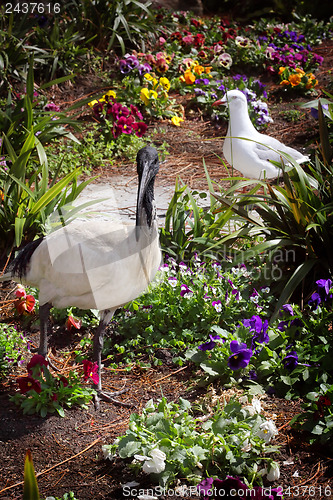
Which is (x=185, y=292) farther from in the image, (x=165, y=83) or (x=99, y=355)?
(x=165, y=83)

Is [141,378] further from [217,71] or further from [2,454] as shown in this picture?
[217,71]

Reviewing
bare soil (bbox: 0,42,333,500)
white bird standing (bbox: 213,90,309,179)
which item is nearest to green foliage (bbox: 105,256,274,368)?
bare soil (bbox: 0,42,333,500)

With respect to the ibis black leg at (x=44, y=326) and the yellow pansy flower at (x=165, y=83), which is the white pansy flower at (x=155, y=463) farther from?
the yellow pansy flower at (x=165, y=83)

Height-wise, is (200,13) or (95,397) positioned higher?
(200,13)

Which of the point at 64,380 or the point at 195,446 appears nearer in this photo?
the point at 195,446

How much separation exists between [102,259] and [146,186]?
437 millimetres

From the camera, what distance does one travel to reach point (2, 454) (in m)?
2.51

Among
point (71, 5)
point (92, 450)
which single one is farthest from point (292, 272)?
point (71, 5)

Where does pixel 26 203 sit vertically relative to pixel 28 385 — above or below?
above

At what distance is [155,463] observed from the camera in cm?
221

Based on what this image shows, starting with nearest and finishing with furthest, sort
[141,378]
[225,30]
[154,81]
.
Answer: [141,378] < [154,81] < [225,30]

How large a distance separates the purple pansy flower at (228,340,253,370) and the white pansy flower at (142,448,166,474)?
26.3 inches

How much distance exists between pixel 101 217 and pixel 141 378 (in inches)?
72.9

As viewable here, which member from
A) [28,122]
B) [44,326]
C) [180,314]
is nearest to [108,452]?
[44,326]
